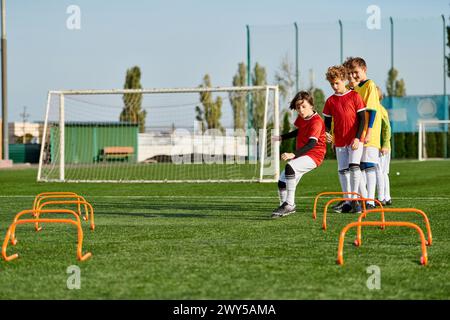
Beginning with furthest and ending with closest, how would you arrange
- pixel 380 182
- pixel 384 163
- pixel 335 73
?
pixel 384 163
pixel 380 182
pixel 335 73

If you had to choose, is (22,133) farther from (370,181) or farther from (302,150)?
(302,150)

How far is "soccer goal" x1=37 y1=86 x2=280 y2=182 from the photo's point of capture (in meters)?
23.8

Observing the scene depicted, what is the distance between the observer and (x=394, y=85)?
5741 cm

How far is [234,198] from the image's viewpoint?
1345 cm

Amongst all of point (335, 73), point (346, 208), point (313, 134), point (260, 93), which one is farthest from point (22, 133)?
Answer: point (313, 134)

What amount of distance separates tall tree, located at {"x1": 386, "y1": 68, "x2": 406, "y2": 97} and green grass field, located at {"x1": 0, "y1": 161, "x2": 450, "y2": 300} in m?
44.1

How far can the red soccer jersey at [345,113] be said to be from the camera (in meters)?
9.72

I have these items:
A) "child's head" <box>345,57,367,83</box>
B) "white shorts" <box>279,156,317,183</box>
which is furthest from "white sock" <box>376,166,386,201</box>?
"white shorts" <box>279,156,317,183</box>

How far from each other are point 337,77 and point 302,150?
115 centimetres

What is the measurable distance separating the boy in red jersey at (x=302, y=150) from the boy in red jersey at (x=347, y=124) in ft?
1.43

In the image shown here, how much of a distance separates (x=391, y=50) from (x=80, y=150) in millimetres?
20595
